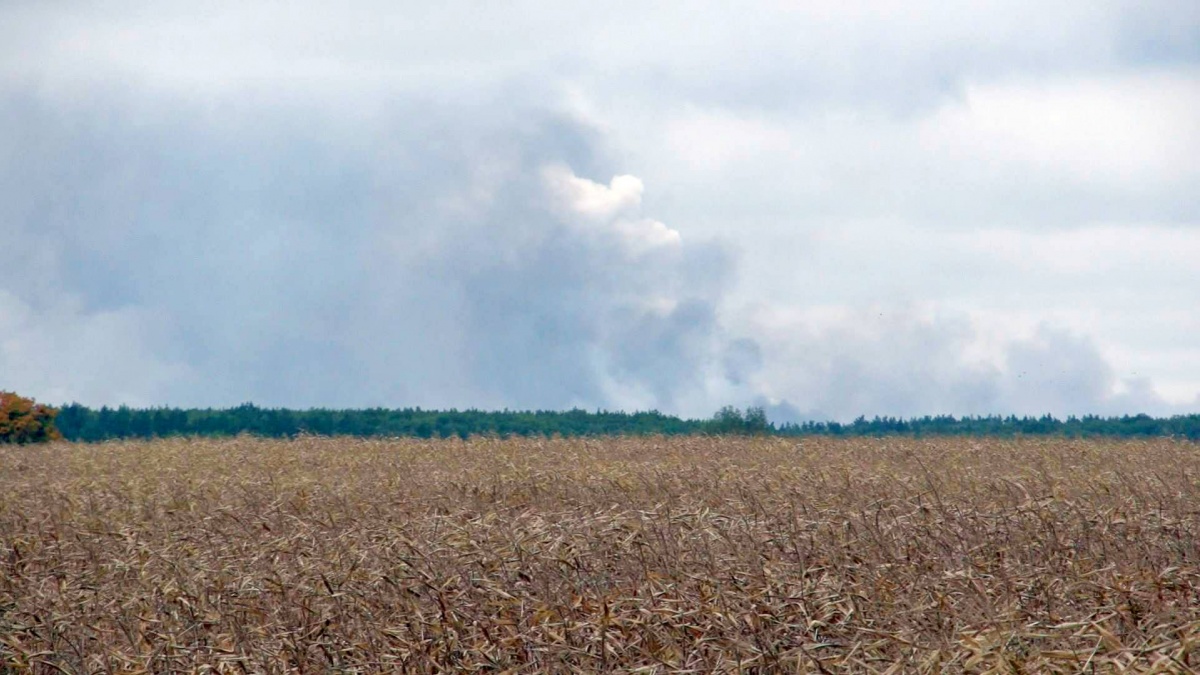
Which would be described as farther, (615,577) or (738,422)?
(738,422)

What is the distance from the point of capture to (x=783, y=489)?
43.3ft

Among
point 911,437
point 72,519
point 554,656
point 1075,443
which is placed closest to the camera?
point 554,656

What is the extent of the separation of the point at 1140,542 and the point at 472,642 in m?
5.42

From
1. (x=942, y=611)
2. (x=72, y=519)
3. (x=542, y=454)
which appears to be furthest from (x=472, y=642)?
(x=542, y=454)

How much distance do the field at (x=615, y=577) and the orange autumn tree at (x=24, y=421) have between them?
1112 inches

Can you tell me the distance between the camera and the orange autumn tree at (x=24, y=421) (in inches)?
1593

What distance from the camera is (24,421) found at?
40625 millimetres

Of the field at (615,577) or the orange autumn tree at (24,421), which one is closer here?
the field at (615,577)

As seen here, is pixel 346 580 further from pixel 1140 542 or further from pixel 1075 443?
pixel 1075 443

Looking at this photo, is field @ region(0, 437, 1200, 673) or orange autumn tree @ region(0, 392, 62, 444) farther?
orange autumn tree @ region(0, 392, 62, 444)

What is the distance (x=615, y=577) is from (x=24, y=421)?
38.5 meters

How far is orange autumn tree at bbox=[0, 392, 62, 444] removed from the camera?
40469 mm

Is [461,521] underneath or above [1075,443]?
underneath

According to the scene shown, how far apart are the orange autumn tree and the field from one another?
28249mm
